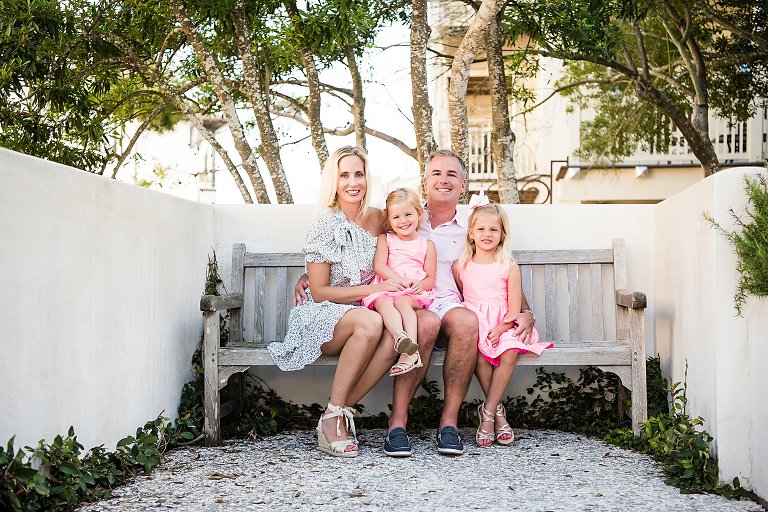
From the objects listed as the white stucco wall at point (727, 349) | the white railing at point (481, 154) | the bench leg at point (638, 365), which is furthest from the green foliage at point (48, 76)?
the white railing at point (481, 154)

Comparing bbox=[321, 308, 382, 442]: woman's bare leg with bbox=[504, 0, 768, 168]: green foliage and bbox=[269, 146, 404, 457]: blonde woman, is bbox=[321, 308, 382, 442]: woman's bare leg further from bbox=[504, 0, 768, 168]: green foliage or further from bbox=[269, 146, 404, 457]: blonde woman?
bbox=[504, 0, 768, 168]: green foliage

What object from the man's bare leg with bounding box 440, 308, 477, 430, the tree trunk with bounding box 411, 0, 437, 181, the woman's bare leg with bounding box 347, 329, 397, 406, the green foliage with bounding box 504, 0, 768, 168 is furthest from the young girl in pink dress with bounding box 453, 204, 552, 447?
the green foliage with bounding box 504, 0, 768, 168

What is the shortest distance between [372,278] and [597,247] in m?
1.40

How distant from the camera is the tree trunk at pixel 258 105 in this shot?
7.19 metres

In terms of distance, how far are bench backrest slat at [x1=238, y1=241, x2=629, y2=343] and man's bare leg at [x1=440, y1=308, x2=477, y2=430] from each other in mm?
820

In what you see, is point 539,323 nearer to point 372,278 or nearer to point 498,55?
point 372,278

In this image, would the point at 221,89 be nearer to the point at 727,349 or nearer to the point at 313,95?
the point at 313,95

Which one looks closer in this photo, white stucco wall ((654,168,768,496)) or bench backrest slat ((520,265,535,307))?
white stucco wall ((654,168,768,496))

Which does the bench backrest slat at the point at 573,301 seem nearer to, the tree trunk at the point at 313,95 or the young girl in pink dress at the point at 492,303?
the young girl in pink dress at the point at 492,303

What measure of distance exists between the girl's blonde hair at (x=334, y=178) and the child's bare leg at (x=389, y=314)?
1.84 feet

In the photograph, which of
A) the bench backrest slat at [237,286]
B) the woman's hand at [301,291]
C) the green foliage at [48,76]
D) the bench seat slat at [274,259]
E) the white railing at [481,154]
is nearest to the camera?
the woman's hand at [301,291]

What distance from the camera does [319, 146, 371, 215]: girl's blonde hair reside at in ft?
14.6

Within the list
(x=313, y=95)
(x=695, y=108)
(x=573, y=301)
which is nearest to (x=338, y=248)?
(x=573, y=301)

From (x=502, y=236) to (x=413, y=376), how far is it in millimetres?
905
